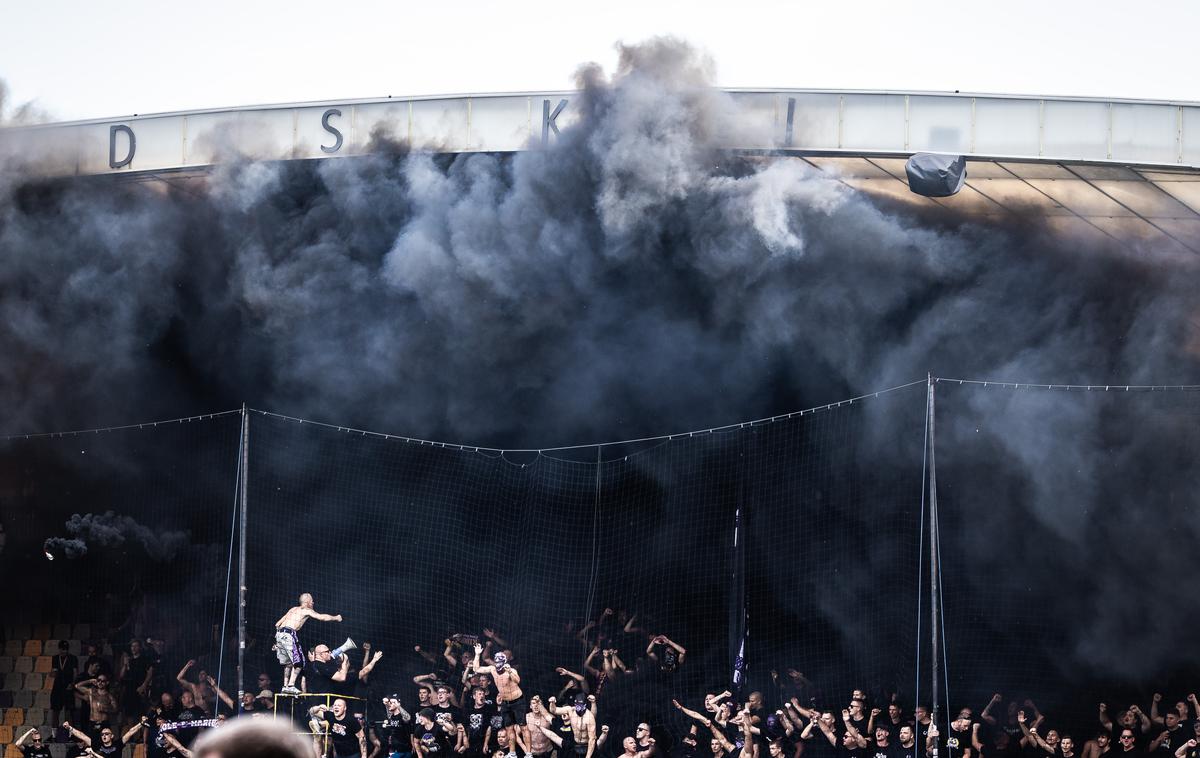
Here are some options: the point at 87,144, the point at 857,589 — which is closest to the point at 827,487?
the point at 857,589

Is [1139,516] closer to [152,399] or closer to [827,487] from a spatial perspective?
[827,487]

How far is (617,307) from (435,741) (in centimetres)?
528

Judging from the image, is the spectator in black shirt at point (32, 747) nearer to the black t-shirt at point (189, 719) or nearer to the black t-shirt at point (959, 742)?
the black t-shirt at point (189, 719)

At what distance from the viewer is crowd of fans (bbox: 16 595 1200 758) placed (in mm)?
12469

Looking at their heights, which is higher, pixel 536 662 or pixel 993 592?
pixel 993 592

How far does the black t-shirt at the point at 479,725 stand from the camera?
13.7 metres

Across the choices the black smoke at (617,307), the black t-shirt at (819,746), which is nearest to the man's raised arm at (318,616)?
the black smoke at (617,307)

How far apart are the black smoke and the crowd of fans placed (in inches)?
77.9

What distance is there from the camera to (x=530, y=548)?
1527cm

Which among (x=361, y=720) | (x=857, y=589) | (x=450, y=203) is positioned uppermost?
(x=450, y=203)

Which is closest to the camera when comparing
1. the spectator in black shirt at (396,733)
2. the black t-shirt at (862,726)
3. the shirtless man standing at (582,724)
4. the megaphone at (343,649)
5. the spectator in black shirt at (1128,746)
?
the spectator in black shirt at (1128,746)

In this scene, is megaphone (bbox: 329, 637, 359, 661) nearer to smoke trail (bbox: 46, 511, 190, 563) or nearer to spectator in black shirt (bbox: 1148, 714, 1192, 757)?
smoke trail (bbox: 46, 511, 190, 563)

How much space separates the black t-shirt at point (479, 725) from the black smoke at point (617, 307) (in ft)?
12.7

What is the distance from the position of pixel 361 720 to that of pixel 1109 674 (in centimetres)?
778
